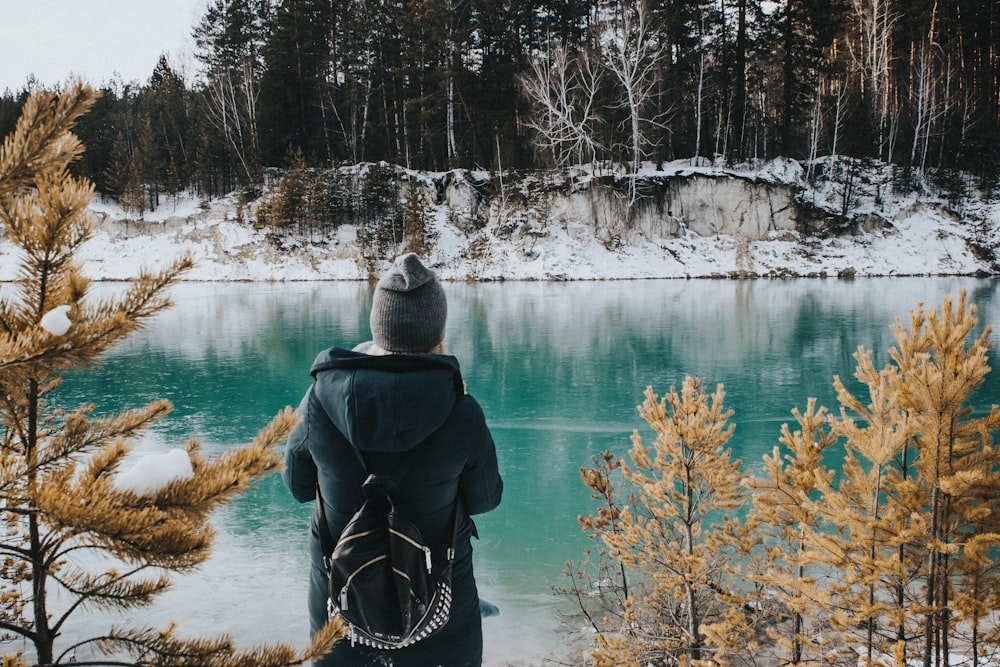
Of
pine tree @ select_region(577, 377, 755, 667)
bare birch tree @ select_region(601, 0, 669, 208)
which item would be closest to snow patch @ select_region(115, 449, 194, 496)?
pine tree @ select_region(577, 377, 755, 667)

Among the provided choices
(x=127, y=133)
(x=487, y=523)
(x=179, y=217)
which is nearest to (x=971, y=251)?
(x=487, y=523)

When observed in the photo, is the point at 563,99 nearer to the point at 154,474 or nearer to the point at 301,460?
the point at 301,460

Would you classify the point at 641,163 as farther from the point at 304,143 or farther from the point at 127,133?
the point at 127,133

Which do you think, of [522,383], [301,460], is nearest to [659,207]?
[522,383]

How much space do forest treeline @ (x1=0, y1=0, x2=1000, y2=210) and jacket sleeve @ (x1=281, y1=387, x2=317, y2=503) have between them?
108 ft

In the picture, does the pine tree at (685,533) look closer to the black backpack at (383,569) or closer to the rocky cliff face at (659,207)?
the black backpack at (383,569)

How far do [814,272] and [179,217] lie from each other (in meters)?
37.3

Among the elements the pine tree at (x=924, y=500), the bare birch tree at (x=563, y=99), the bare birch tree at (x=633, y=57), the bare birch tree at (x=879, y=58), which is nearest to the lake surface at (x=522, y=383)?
the pine tree at (x=924, y=500)

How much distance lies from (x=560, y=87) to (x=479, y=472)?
35.4 meters

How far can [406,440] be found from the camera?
1.65m

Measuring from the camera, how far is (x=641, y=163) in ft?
125

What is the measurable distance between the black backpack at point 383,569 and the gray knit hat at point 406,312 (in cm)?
35

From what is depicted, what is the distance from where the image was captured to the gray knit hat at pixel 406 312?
1.87 metres

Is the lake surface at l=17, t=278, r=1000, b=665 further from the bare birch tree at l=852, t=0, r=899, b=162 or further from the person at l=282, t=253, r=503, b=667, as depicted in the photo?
the bare birch tree at l=852, t=0, r=899, b=162
